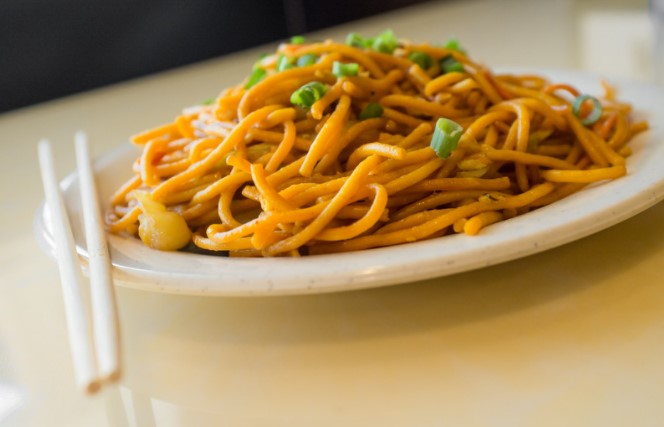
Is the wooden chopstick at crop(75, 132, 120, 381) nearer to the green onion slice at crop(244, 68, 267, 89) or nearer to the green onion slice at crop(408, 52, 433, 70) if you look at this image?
the green onion slice at crop(244, 68, 267, 89)

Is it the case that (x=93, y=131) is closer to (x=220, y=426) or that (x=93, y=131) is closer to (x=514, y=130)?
(x=514, y=130)

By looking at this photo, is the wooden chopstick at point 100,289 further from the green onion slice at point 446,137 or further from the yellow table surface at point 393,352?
the green onion slice at point 446,137

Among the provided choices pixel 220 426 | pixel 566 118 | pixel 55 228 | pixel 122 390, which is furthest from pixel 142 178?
pixel 566 118

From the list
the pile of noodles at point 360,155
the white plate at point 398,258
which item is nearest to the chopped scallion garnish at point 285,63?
the pile of noodles at point 360,155

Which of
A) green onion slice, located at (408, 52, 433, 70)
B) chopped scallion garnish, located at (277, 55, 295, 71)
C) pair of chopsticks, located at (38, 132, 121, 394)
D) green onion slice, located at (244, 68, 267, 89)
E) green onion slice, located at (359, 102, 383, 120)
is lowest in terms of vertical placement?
pair of chopsticks, located at (38, 132, 121, 394)

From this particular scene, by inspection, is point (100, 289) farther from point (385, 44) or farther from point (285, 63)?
point (385, 44)

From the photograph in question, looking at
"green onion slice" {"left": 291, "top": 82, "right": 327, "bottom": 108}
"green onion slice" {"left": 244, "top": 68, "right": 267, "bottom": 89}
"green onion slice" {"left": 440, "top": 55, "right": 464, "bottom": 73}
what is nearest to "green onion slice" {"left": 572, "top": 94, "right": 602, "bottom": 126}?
"green onion slice" {"left": 440, "top": 55, "right": 464, "bottom": 73}

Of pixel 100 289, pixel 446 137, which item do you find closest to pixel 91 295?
pixel 100 289
